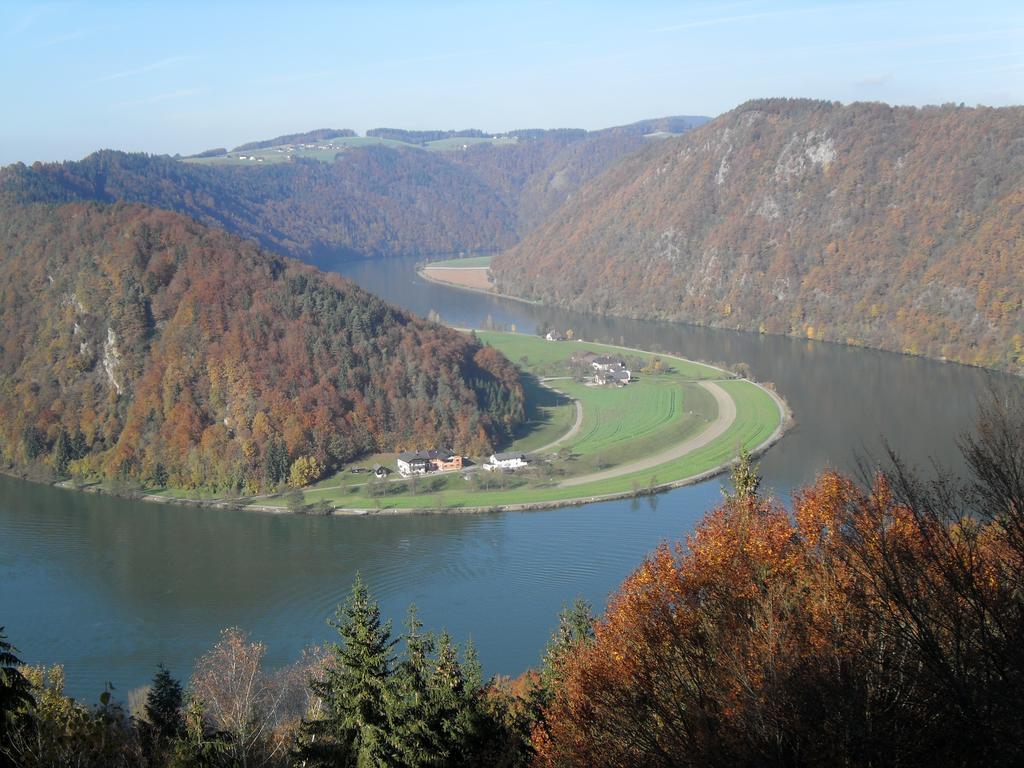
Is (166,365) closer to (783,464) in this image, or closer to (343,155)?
(783,464)

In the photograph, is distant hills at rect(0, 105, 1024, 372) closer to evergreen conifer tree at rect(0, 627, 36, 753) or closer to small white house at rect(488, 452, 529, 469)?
small white house at rect(488, 452, 529, 469)

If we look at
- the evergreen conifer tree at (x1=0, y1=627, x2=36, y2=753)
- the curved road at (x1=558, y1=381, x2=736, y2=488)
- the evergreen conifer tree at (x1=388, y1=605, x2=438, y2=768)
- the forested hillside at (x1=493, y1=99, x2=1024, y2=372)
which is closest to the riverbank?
the curved road at (x1=558, y1=381, x2=736, y2=488)

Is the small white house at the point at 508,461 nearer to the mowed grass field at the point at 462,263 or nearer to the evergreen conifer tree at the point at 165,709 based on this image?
the evergreen conifer tree at the point at 165,709

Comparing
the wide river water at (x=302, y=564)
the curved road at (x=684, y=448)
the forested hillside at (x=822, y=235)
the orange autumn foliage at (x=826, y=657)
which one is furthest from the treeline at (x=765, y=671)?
the forested hillside at (x=822, y=235)

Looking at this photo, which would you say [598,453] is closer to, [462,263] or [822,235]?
[822,235]

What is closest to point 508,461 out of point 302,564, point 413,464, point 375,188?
point 413,464
